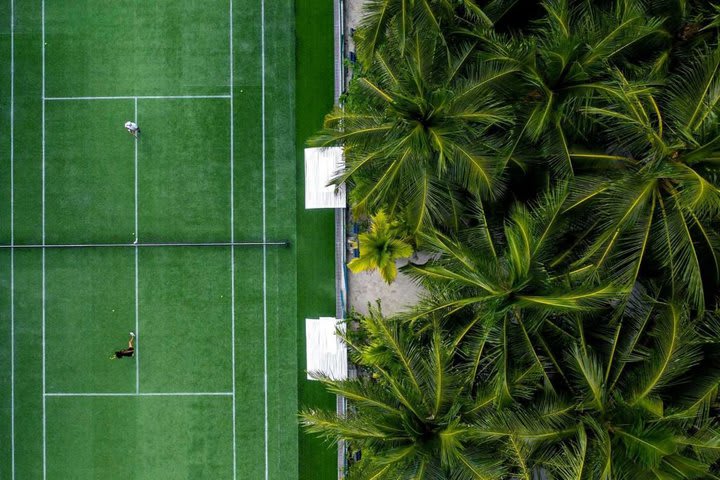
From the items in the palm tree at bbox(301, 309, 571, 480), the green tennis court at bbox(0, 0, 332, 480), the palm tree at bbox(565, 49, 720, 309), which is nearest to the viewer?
the palm tree at bbox(565, 49, 720, 309)

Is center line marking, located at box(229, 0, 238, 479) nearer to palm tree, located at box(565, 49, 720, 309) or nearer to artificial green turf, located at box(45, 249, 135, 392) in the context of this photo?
artificial green turf, located at box(45, 249, 135, 392)

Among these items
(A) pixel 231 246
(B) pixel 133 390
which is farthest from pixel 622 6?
(B) pixel 133 390

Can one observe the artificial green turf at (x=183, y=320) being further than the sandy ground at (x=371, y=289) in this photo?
Yes

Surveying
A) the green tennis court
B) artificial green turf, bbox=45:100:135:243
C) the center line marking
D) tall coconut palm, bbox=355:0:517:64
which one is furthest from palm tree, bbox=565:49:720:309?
artificial green turf, bbox=45:100:135:243

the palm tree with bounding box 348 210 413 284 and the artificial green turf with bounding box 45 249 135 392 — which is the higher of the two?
the palm tree with bounding box 348 210 413 284

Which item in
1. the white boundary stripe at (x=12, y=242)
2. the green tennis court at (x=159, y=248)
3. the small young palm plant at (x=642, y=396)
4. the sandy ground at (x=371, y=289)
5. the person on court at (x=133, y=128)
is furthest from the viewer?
the white boundary stripe at (x=12, y=242)

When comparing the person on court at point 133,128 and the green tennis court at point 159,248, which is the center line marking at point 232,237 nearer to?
the green tennis court at point 159,248

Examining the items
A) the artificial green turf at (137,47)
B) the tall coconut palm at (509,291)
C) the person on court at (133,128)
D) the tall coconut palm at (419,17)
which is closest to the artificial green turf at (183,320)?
the person on court at (133,128)
